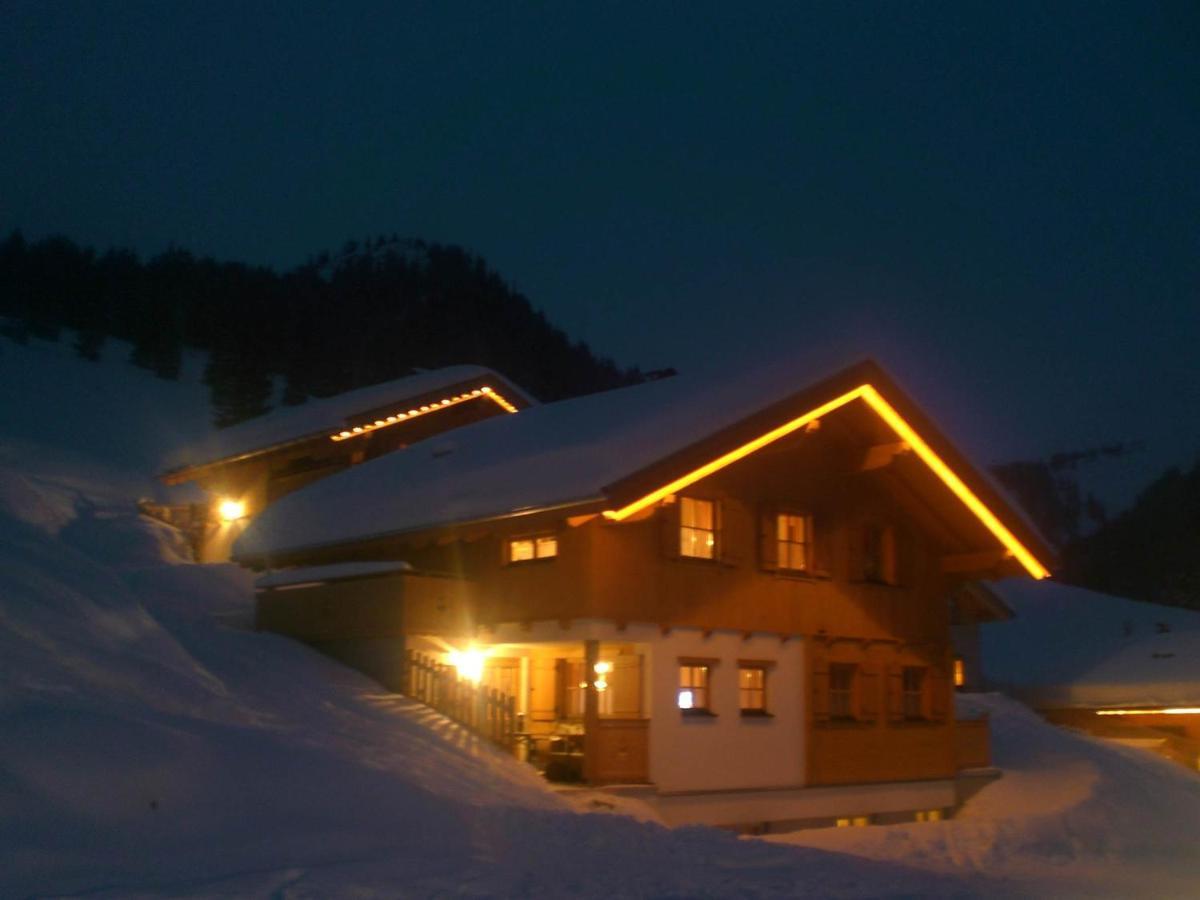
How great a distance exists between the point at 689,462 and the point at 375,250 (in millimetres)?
96150

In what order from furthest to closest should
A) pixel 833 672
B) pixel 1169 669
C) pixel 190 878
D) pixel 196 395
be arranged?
pixel 196 395 → pixel 1169 669 → pixel 833 672 → pixel 190 878

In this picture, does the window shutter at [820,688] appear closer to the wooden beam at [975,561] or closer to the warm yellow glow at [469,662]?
the wooden beam at [975,561]

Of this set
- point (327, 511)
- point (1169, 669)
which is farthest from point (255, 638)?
point (1169, 669)

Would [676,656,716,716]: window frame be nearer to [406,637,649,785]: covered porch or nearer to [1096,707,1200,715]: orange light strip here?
[406,637,649,785]: covered porch

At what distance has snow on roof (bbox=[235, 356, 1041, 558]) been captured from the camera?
19.8 m

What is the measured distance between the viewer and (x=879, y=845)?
62.7 ft

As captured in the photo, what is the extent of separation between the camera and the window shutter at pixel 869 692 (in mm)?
24312

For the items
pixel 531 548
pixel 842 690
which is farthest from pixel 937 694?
pixel 531 548

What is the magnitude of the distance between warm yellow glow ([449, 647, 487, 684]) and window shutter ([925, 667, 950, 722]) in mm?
9128

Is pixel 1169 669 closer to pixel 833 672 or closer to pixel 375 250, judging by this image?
pixel 833 672

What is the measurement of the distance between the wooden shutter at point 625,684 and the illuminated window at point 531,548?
2339 millimetres

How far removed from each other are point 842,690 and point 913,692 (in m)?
2.45

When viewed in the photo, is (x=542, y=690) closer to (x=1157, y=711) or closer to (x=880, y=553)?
(x=880, y=553)

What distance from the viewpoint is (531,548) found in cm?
2133
